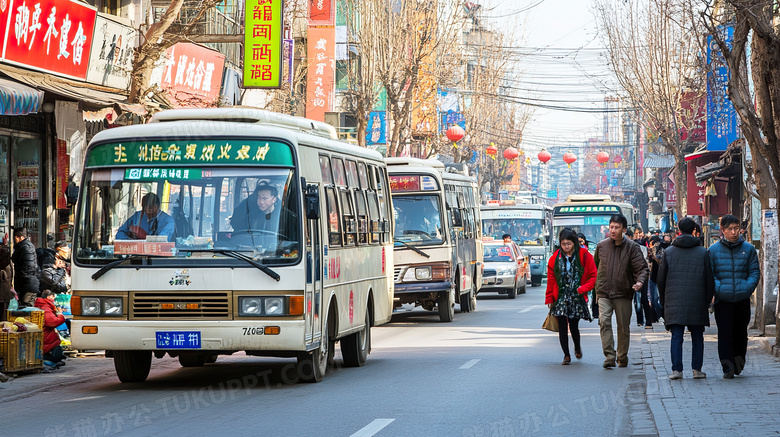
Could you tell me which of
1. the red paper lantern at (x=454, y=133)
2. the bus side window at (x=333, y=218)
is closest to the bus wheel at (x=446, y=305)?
the bus side window at (x=333, y=218)

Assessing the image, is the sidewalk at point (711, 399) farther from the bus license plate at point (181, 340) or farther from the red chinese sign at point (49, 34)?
the red chinese sign at point (49, 34)

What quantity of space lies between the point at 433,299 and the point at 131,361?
35.6 feet

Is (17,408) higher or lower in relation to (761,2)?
lower

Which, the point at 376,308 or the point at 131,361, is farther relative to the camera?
the point at 376,308

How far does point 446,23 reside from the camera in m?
40.1

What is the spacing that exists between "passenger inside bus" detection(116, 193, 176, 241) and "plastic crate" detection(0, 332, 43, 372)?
254 cm

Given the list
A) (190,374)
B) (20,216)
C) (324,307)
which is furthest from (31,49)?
(324,307)

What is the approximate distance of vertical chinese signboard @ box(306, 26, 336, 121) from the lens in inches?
1389

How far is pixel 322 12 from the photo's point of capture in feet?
116

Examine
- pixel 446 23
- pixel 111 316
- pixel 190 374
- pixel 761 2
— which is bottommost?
pixel 190 374

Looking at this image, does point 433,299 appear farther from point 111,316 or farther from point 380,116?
point 380,116

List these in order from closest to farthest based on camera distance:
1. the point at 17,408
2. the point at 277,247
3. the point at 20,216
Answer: the point at 17,408 < the point at 277,247 < the point at 20,216

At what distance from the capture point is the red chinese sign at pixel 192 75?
24.5 metres

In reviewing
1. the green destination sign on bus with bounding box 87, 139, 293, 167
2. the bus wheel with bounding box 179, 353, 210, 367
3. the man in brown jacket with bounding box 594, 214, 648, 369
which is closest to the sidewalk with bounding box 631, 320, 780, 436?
the man in brown jacket with bounding box 594, 214, 648, 369
